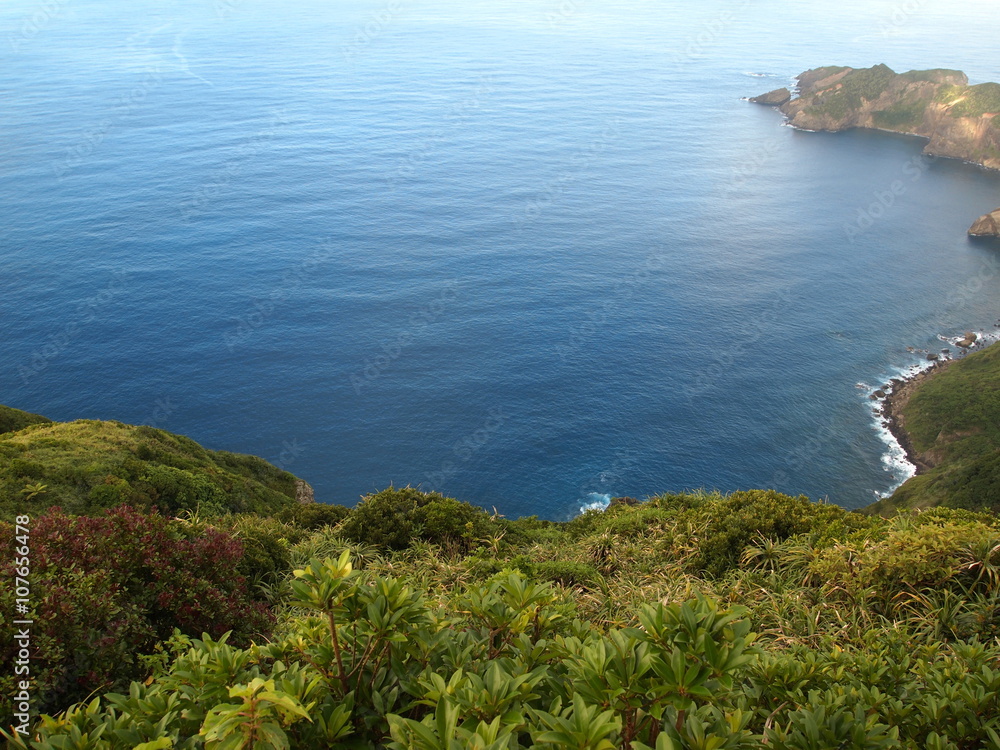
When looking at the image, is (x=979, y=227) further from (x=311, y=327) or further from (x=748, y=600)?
(x=748, y=600)

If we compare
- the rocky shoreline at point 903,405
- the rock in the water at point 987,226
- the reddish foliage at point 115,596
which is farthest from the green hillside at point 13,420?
the rock in the water at point 987,226

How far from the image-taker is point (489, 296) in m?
112

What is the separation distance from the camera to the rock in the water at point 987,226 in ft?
417

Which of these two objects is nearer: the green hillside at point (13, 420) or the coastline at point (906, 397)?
the green hillside at point (13, 420)

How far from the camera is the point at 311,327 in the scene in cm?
10412

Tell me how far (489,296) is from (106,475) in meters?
83.7

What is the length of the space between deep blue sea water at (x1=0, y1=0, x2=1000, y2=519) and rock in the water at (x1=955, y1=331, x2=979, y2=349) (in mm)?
1967

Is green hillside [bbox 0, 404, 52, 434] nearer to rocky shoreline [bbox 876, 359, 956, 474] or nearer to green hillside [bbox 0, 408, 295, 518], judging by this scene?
green hillside [bbox 0, 408, 295, 518]

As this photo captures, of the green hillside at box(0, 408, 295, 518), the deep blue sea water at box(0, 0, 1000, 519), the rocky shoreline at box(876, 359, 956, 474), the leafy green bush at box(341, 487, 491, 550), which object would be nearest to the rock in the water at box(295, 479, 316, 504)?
the green hillside at box(0, 408, 295, 518)

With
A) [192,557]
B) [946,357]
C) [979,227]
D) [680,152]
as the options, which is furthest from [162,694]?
[680,152]

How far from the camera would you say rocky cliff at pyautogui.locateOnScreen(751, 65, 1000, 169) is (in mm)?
160250

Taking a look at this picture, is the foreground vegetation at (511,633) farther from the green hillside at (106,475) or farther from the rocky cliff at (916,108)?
the rocky cliff at (916,108)

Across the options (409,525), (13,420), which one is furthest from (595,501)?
(409,525)

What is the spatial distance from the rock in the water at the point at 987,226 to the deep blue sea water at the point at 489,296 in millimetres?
2676
